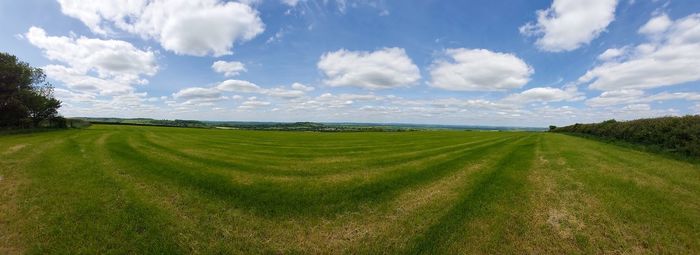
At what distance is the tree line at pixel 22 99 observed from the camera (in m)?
43.9

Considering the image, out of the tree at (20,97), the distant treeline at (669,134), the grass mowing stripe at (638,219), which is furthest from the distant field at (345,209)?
the tree at (20,97)

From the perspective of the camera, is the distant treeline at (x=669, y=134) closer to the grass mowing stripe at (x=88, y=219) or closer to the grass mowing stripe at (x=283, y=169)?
the grass mowing stripe at (x=283, y=169)

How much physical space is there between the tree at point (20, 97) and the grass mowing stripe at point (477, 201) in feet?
213

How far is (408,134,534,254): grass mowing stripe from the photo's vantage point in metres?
7.58

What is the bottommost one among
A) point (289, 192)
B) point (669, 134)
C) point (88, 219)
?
point (88, 219)

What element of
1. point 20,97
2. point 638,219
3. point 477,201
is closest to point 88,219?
point 477,201

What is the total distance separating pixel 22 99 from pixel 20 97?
14.5 inches

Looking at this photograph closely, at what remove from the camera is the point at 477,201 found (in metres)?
10.9

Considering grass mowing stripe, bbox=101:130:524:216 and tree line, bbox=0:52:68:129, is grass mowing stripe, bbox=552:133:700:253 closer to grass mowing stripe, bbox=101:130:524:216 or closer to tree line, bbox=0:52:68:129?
A: grass mowing stripe, bbox=101:130:524:216

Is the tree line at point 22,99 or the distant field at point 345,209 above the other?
the tree line at point 22,99

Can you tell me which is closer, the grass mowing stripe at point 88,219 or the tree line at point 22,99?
the grass mowing stripe at point 88,219

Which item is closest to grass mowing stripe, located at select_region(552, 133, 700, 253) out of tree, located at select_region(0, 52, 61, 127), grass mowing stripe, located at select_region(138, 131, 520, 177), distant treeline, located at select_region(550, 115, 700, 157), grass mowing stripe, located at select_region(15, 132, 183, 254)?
grass mowing stripe, located at select_region(138, 131, 520, 177)

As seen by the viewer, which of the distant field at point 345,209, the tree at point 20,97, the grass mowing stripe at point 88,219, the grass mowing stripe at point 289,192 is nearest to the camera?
the grass mowing stripe at point 88,219

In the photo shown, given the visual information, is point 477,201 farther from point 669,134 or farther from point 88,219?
point 669,134
